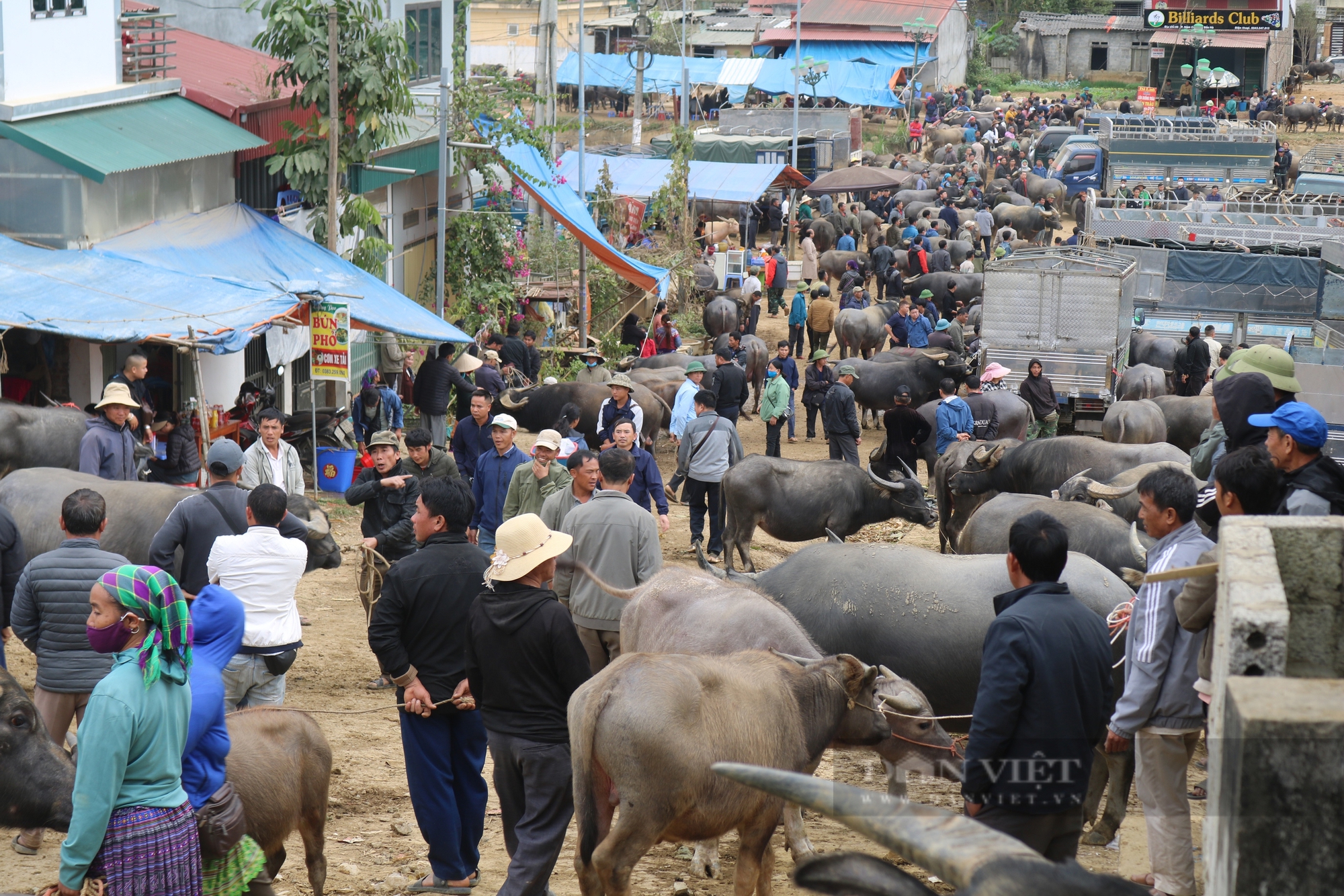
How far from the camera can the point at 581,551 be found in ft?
22.9

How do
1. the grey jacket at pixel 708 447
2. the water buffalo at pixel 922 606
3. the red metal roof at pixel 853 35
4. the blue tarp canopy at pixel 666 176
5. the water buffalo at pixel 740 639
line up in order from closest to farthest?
1. the water buffalo at pixel 740 639
2. the water buffalo at pixel 922 606
3. the grey jacket at pixel 708 447
4. the blue tarp canopy at pixel 666 176
5. the red metal roof at pixel 853 35

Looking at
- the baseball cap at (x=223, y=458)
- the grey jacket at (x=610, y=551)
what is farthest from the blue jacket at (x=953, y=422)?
the baseball cap at (x=223, y=458)

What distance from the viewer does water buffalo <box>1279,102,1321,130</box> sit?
48875 millimetres

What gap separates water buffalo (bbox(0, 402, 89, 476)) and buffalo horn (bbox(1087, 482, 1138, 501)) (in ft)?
23.4

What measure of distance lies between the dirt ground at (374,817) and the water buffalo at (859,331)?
41.6 ft

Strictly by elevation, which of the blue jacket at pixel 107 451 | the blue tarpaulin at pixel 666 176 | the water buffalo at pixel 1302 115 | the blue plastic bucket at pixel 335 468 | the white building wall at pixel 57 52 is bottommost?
the blue plastic bucket at pixel 335 468

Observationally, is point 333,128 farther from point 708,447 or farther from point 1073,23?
point 1073,23

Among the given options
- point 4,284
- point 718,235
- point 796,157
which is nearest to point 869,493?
point 4,284

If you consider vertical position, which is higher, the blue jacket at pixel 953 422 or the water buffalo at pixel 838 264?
the water buffalo at pixel 838 264

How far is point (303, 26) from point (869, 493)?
761cm

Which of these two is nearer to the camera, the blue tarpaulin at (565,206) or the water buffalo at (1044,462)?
the water buffalo at (1044,462)

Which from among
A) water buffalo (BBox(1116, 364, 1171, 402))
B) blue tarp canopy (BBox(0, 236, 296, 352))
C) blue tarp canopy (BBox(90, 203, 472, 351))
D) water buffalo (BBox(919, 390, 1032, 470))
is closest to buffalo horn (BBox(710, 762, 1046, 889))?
blue tarp canopy (BBox(0, 236, 296, 352))

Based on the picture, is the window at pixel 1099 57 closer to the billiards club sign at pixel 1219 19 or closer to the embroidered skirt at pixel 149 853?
the billiards club sign at pixel 1219 19

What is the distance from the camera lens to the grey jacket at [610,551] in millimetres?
6938
